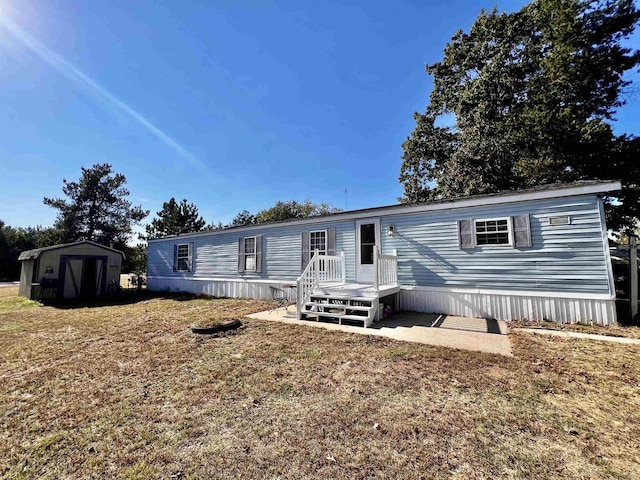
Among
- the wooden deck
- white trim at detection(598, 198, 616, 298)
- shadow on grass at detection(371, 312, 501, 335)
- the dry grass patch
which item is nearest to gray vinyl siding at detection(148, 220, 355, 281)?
the wooden deck

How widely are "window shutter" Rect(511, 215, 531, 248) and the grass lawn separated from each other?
252 cm

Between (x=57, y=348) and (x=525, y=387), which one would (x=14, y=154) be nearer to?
(x=57, y=348)

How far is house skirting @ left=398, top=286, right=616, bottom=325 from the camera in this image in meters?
6.02

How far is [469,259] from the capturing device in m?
7.36

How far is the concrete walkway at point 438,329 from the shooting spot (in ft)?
15.9

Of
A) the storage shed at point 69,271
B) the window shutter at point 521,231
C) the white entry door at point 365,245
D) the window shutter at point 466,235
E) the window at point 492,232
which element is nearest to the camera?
the window shutter at point 521,231

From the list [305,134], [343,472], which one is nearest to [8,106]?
[305,134]

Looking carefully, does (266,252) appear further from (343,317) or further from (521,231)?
(521,231)

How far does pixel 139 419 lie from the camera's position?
9.01ft

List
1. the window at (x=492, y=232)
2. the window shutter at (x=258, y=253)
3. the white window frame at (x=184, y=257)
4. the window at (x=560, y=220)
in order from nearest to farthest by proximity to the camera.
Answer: the window at (x=560, y=220)
the window at (x=492, y=232)
the window shutter at (x=258, y=253)
the white window frame at (x=184, y=257)

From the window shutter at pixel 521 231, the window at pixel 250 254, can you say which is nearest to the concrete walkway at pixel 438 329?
the window shutter at pixel 521 231

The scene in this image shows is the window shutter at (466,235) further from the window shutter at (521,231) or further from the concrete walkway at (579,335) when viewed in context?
the concrete walkway at (579,335)

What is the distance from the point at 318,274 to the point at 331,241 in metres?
2.18

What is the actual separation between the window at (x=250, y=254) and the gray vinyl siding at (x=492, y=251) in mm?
1381
